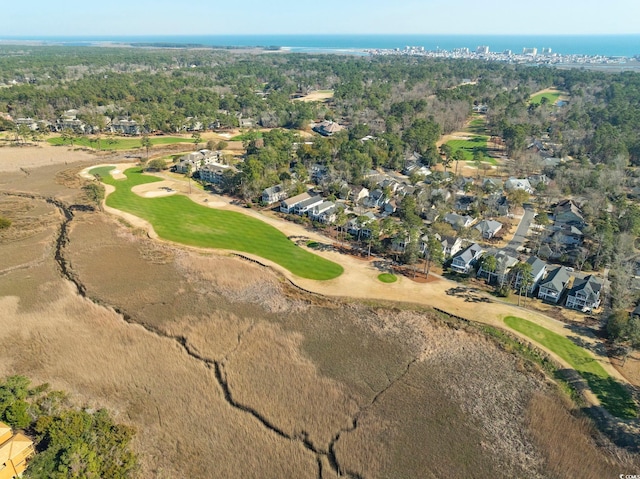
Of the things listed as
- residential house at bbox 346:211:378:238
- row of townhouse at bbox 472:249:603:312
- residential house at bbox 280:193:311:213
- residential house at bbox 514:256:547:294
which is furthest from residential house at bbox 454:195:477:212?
residential house at bbox 280:193:311:213

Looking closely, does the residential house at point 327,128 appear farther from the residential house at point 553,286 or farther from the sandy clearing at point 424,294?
the residential house at point 553,286

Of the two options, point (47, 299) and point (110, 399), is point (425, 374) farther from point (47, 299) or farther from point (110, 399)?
point (47, 299)

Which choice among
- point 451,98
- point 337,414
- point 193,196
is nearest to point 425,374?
point 337,414

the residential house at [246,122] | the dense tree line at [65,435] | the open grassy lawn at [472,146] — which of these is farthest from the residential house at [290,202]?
the residential house at [246,122]

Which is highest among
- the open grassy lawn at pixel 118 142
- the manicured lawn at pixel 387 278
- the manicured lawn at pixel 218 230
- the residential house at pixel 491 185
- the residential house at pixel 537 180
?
the residential house at pixel 491 185

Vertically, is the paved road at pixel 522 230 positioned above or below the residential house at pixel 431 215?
below

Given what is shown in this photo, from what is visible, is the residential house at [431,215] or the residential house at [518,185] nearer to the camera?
the residential house at [431,215]

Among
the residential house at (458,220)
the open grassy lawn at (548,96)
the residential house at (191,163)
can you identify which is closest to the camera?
the residential house at (458,220)
